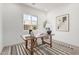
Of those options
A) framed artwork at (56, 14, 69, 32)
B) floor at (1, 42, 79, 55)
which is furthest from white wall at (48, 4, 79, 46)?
floor at (1, 42, 79, 55)

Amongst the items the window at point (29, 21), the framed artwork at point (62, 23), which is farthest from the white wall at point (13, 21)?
the framed artwork at point (62, 23)

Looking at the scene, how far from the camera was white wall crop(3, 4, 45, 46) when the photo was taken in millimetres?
1631

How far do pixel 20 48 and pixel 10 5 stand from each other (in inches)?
37.1

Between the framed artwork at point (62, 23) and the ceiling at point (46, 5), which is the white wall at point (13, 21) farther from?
the framed artwork at point (62, 23)

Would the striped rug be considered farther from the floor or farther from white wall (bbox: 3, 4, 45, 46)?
white wall (bbox: 3, 4, 45, 46)

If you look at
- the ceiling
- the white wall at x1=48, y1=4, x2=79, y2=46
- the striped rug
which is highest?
the ceiling

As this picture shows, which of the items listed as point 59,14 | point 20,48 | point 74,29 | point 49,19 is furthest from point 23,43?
point 74,29

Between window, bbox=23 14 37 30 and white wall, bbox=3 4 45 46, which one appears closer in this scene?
white wall, bbox=3 4 45 46

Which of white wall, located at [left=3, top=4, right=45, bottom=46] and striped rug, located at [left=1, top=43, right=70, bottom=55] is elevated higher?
white wall, located at [left=3, top=4, right=45, bottom=46]

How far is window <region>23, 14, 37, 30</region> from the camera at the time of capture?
5.69 feet

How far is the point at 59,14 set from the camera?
1.74 m

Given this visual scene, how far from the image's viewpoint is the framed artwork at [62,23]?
5.59ft

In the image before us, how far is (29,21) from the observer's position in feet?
5.78

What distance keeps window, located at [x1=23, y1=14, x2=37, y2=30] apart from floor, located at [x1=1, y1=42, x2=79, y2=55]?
42 centimetres
